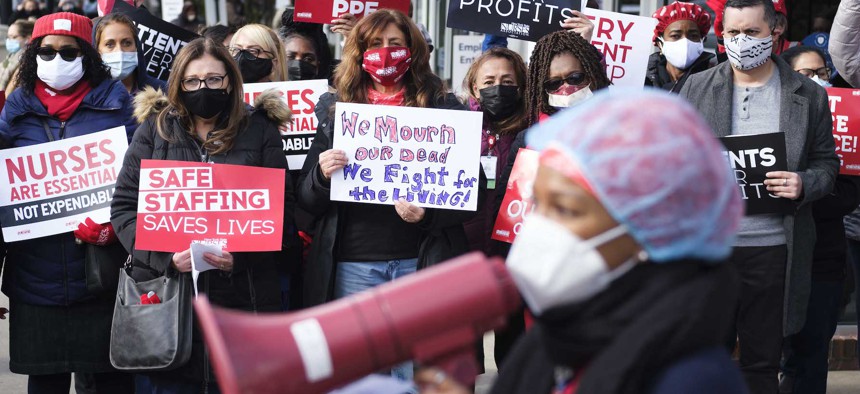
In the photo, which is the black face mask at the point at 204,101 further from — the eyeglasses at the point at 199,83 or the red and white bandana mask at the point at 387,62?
the red and white bandana mask at the point at 387,62

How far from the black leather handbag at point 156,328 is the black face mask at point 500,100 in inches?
71.1

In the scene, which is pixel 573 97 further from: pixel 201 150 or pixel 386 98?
pixel 201 150

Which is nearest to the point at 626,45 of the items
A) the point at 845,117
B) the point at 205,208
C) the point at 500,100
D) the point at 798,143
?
the point at 500,100

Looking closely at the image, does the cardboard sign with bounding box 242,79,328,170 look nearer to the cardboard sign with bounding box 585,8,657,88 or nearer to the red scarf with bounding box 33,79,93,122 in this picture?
the red scarf with bounding box 33,79,93,122

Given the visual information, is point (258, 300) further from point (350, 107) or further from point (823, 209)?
point (823, 209)

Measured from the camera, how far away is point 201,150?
471 cm

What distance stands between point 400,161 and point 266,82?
1.61 metres

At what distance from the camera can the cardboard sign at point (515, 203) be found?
4930mm

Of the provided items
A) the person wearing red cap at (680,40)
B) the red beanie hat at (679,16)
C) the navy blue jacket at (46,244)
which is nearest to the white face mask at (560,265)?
the navy blue jacket at (46,244)

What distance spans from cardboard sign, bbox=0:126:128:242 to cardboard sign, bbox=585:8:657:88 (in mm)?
2689

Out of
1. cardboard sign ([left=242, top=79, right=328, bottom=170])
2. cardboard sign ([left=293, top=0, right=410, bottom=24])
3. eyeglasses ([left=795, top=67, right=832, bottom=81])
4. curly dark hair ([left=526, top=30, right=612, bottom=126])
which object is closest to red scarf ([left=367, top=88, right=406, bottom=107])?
curly dark hair ([left=526, top=30, right=612, bottom=126])

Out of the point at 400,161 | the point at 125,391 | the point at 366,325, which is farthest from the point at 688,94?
the point at 366,325

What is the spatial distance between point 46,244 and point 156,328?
85 centimetres

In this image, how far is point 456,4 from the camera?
6.59 metres
